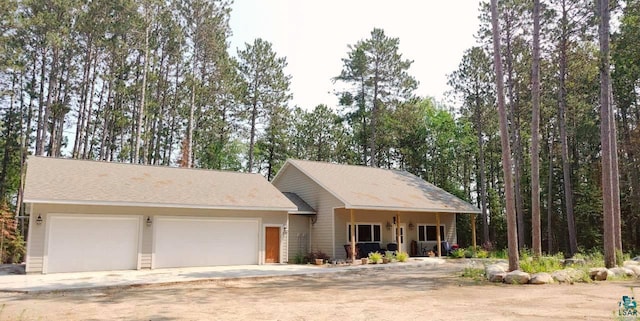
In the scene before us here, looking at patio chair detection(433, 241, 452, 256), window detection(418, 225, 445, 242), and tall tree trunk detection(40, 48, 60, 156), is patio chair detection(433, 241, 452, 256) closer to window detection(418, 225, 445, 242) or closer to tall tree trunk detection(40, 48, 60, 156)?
window detection(418, 225, 445, 242)

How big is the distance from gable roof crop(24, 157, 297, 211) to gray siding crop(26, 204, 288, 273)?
0.44 m

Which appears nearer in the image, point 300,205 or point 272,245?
point 272,245

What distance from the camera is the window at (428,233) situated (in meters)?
21.7

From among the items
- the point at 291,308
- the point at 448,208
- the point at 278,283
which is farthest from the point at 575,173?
Result: the point at 291,308

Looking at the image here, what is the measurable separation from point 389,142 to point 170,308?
2749cm

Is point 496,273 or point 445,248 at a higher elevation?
point 496,273

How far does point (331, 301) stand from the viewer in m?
8.66

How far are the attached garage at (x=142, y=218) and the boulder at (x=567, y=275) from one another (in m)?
9.52

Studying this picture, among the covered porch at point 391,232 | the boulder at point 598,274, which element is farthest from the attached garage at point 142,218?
the boulder at point 598,274

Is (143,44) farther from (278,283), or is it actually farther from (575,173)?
(575,173)

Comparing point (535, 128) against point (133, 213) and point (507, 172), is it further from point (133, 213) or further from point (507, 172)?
point (133, 213)

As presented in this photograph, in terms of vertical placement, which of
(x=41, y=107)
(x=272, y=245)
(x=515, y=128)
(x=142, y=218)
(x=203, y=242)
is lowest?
(x=272, y=245)

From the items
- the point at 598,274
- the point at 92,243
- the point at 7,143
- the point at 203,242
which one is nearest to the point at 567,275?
the point at 598,274

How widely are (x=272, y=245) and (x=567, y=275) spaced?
1031 cm
